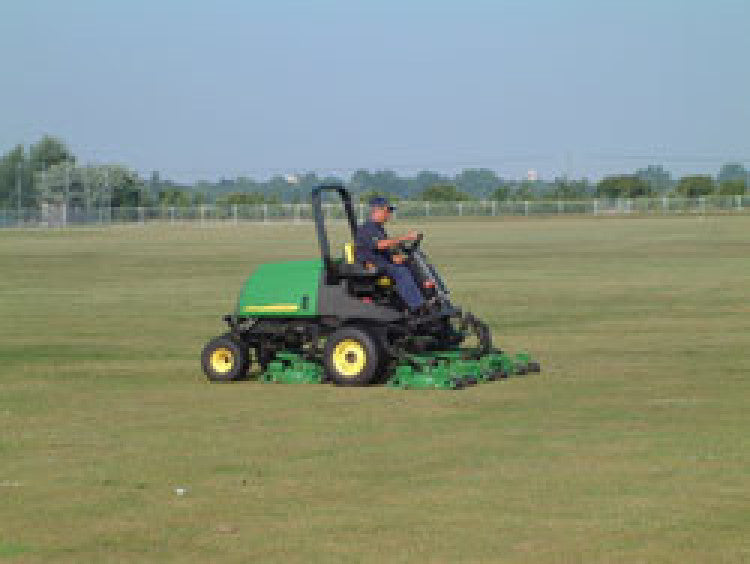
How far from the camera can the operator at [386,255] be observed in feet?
56.6

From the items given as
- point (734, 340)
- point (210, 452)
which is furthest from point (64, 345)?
point (210, 452)

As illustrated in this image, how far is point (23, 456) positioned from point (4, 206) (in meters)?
167

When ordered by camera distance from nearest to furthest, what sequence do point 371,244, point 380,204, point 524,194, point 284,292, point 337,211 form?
point 371,244 < point 284,292 < point 380,204 < point 337,211 < point 524,194

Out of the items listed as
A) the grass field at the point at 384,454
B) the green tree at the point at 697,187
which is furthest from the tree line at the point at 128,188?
the grass field at the point at 384,454

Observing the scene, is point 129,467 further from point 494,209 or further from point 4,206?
point 4,206

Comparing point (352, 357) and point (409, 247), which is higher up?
point (409, 247)

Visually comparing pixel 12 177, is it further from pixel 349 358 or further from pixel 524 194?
pixel 349 358

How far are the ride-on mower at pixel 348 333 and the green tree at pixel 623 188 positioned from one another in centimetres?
14608

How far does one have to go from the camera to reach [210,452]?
1309 centimetres

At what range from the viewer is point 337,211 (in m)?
141

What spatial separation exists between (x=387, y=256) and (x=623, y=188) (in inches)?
5861

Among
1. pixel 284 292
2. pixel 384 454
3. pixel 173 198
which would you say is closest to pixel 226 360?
pixel 284 292

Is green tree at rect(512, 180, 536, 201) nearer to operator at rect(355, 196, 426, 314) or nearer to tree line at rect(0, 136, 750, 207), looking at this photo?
tree line at rect(0, 136, 750, 207)

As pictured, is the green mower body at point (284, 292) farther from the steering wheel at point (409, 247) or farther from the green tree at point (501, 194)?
the green tree at point (501, 194)
